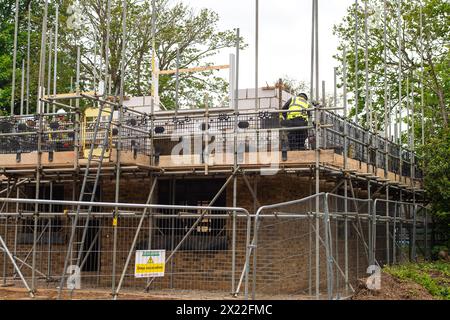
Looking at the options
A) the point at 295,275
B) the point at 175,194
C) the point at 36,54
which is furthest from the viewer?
the point at 36,54

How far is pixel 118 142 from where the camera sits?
16.2 meters

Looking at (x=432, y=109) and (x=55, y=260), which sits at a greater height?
(x=432, y=109)

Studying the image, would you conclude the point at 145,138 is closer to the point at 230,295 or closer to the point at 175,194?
the point at 175,194

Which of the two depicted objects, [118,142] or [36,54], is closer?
[118,142]

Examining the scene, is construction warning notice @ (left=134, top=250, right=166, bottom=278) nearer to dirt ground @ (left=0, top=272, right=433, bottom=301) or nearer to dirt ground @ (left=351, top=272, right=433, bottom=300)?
dirt ground @ (left=0, top=272, right=433, bottom=301)

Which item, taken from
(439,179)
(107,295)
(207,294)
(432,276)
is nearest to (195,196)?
(207,294)

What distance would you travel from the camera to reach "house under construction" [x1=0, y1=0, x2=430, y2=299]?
14484 millimetres

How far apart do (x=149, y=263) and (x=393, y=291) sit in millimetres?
5389

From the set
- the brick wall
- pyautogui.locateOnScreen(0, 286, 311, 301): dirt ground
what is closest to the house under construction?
the brick wall

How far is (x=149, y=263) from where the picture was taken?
1212 cm

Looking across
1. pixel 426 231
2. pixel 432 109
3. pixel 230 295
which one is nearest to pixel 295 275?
pixel 230 295

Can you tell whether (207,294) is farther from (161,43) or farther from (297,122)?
(161,43)

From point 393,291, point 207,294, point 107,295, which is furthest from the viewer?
point 393,291
